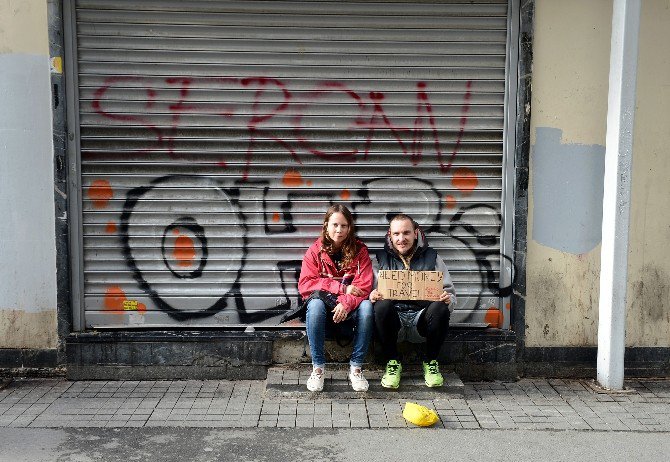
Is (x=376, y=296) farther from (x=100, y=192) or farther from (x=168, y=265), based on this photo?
(x=100, y=192)

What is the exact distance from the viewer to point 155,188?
560 cm

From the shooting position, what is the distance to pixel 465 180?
5691 mm

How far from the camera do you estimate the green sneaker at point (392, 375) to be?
5129 mm

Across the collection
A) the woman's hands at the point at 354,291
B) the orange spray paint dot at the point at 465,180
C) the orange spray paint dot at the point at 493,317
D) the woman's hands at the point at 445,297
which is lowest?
the orange spray paint dot at the point at 493,317

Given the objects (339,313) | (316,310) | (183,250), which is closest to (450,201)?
(339,313)

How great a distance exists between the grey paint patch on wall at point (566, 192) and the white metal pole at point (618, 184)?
0.19 meters

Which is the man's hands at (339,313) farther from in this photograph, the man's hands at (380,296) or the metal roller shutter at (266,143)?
the metal roller shutter at (266,143)

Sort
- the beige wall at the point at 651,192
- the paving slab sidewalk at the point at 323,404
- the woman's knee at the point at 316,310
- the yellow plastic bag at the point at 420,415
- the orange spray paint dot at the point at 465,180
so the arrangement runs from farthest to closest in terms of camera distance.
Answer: the orange spray paint dot at the point at 465,180 → the beige wall at the point at 651,192 → the woman's knee at the point at 316,310 → the paving slab sidewalk at the point at 323,404 → the yellow plastic bag at the point at 420,415

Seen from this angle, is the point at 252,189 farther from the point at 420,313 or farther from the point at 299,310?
the point at 420,313

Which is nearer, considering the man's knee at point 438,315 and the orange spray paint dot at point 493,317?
the man's knee at point 438,315

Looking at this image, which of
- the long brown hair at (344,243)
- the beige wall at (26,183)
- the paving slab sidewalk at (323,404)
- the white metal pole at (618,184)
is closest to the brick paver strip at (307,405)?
the paving slab sidewalk at (323,404)

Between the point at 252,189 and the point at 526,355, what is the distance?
2549mm

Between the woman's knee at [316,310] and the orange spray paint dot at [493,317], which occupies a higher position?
the woman's knee at [316,310]

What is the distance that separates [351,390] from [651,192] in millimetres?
2791
